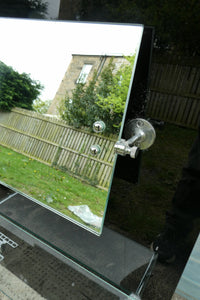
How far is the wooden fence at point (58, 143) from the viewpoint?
1373mm

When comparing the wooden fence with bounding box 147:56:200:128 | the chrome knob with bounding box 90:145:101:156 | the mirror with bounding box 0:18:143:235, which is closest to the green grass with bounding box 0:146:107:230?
the mirror with bounding box 0:18:143:235

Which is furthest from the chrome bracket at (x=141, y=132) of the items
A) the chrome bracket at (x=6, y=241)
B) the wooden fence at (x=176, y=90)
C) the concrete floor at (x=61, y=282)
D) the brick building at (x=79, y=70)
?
the chrome bracket at (x=6, y=241)

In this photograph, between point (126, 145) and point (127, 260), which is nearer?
point (126, 145)

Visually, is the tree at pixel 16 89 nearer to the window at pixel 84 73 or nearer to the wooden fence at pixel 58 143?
the wooden fence at pixel 58 143

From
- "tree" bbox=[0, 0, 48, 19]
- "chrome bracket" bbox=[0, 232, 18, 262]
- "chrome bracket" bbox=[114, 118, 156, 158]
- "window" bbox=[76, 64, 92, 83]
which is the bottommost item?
"chrome bracket" bbox=[0, 232, 18, 262]

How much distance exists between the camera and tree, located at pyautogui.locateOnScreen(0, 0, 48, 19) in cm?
163

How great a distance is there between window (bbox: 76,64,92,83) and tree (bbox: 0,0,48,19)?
1.84ft

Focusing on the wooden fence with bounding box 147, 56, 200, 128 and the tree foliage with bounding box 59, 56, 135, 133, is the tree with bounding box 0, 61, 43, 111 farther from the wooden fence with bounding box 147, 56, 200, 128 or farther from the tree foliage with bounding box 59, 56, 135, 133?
the wooden fence with bounding box 147, 56, 200, 128

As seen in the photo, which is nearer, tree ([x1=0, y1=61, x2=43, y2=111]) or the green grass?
the green grass

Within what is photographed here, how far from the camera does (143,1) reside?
3.98ft

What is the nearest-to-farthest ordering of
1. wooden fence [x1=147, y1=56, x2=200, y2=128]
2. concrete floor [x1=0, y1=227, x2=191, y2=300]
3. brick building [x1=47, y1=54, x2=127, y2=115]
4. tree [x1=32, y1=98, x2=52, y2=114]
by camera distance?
1. wooden fence [x1=147, y1=56, x2=200, y2=128]
2. brick building [x1=47, y1=54, x2=127, y2=115]
3. concrete floor [x1=0, y1=227, x2=191, y2=300]
4. tree [x1=32, y1=98, x2=52, y2=114]

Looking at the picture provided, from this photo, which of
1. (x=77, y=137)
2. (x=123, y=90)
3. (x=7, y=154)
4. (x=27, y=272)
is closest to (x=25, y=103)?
(x=7, y=154)

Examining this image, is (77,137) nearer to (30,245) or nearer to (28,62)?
(28,62)

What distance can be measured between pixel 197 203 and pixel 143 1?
108cm
